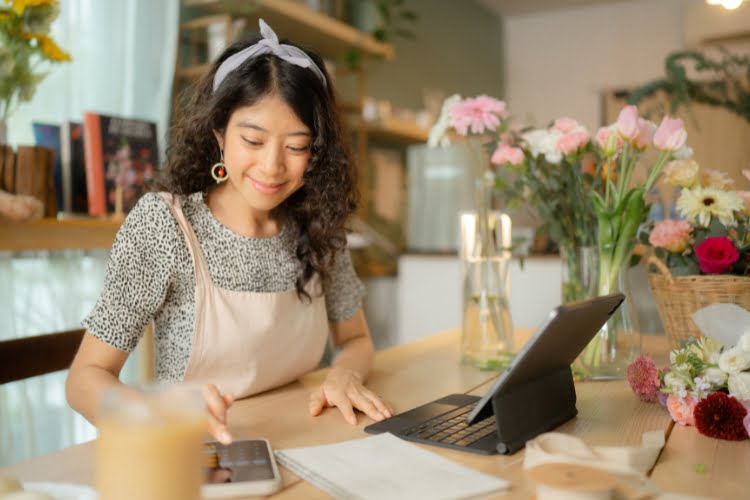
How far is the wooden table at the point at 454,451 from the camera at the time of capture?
75cm

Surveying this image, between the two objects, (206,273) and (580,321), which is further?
(206,273)

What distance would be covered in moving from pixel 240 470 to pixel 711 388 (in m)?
0.65

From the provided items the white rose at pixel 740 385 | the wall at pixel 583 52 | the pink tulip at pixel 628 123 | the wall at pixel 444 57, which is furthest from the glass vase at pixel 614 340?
the wall at pixel 583 52

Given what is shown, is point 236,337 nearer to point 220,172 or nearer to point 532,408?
point 220,172

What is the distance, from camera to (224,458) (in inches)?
29.7

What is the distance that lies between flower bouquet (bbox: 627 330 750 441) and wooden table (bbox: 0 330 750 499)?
2cm

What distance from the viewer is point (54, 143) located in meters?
1.86

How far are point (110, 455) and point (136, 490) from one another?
0.03 metres

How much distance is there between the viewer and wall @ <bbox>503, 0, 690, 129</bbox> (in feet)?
15.7

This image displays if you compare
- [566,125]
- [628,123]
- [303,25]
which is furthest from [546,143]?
[303,25]

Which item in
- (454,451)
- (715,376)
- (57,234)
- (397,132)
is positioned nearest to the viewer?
(454,451)

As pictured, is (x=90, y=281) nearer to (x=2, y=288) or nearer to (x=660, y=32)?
(x=2, y=288)

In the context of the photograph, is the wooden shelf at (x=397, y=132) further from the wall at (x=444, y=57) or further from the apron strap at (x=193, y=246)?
the apron strap at (x=193, y=246)

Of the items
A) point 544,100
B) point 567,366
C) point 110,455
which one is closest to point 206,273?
point 567,366
